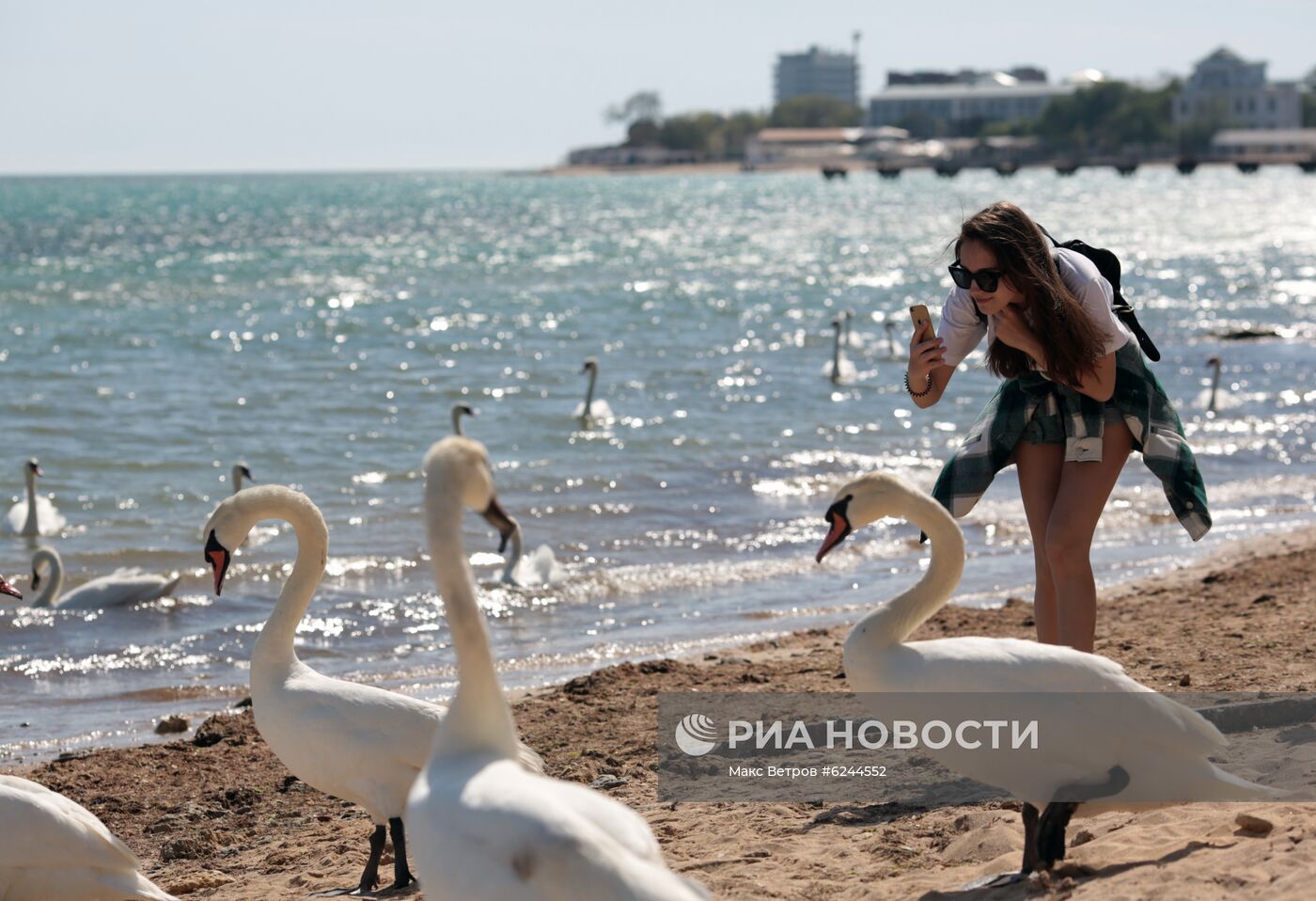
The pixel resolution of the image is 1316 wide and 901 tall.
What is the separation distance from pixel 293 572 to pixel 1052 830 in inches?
98.7

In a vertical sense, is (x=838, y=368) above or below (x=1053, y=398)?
below

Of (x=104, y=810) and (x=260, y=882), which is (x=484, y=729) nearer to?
(x=260, y=882)


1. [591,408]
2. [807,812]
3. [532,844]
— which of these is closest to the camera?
[532,844]

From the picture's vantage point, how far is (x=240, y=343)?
24656 mm

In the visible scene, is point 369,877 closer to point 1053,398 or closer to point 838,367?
point 1053,398

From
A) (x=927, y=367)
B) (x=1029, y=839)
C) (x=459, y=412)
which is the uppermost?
(x=927, y=367)

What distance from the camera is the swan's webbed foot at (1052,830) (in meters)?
4.00

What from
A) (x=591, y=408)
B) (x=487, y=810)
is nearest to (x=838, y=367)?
(x=591, y=408)

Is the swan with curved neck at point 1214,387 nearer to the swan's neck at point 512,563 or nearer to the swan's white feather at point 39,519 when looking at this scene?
the swan's neck at point 512,563

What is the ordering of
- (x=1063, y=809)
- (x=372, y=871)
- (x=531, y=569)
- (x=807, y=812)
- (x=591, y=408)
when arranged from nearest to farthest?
1. (x=1063, y=809)
2. (x=372, y=871)
3. (x=807, y=812)
4. (x=531, y=569)
5. (x=591, y=408)

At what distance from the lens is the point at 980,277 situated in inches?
183

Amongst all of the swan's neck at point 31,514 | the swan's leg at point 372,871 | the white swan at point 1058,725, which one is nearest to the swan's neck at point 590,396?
the swan's neck at point 31,514

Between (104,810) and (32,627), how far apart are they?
407 centimetres

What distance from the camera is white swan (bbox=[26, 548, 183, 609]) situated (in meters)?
10.0
